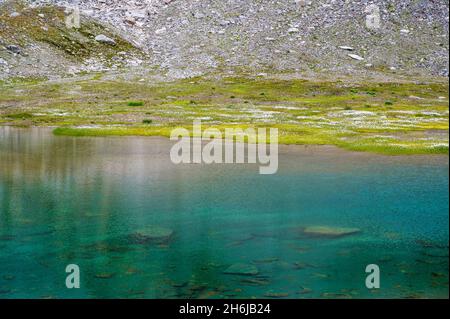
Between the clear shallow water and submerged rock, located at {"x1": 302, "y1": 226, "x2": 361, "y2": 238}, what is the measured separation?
359mm

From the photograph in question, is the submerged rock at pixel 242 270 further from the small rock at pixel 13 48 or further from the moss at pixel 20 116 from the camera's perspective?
the small rock at pixel 13 48

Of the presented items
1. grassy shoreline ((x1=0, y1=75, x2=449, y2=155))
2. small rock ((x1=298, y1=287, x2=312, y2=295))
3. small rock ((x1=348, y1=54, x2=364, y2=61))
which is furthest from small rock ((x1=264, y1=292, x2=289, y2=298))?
small rock ((x1=348, y1=54, x2=364, y2=61))

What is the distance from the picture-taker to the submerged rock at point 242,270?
19000mm

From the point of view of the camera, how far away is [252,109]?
79.0m

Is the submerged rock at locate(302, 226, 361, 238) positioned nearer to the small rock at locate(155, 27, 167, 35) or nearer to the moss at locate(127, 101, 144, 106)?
the moss at locate(127, 101, 144, 106)

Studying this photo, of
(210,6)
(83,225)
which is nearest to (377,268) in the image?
(83,225)

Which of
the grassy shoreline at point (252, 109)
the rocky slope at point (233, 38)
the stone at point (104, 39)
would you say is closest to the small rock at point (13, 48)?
the rocky slope at point (233, 38)

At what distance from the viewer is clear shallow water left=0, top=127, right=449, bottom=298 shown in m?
17.8

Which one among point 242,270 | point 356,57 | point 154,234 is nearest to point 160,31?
point 356,57

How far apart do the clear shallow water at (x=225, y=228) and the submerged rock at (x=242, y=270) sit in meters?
0.40

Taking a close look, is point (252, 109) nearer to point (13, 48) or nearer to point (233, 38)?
point (233, 38)
